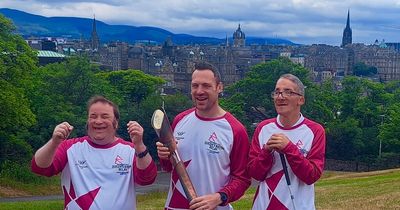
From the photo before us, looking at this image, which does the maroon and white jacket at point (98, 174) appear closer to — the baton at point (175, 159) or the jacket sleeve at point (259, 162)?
the baton at point (175, 159)

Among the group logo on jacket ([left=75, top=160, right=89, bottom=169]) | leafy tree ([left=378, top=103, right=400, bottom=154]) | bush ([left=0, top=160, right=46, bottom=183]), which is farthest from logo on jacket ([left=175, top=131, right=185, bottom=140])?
leafy tree ([left=378, top=103, right=400, bottom=154])

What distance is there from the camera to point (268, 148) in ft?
19.3

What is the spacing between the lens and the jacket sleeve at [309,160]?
5.85 m

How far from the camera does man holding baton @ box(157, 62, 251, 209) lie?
20.5 ft

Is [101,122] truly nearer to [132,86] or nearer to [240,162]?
[240,162]

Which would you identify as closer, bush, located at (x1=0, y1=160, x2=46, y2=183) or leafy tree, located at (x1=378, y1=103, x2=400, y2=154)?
bush, located at (x1=0, y1=160, x2=46, y2=183)

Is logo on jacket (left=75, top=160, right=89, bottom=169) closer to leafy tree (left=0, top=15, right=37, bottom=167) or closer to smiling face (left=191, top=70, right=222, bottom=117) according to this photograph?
smiling face (left=191, top=70, right=222, bottom=117)

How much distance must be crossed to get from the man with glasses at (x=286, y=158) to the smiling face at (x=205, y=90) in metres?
0.53

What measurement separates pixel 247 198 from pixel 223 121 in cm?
1165

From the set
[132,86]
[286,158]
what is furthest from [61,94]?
[286,158]

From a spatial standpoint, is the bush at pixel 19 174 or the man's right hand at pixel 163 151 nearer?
the man's right hand at pixel 163 151

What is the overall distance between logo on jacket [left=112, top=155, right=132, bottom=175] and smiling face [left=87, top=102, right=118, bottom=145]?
0.66 feet

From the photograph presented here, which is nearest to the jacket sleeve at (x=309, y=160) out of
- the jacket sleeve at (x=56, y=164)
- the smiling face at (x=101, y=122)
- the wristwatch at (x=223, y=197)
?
the wristwatch at (x=223, y=197)

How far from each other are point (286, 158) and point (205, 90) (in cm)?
95
